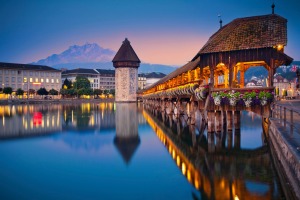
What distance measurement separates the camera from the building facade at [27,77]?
116250 mm

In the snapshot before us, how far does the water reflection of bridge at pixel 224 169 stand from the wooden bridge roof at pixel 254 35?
17.4 ft

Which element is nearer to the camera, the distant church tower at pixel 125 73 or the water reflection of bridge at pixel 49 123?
the water reflection of bridge at pixel 49 123

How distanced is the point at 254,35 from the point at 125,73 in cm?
7721

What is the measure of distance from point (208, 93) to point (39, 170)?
985cm

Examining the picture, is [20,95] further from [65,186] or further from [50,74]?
[65,186]

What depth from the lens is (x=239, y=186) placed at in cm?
941

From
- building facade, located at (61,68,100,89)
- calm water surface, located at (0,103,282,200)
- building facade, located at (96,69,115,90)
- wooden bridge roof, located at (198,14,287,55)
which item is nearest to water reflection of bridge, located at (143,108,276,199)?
calm water surface, located at (0,103,282,200)

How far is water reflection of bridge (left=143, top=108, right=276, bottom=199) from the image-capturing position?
895 cm

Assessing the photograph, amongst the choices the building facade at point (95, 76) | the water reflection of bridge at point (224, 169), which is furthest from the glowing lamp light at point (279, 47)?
the building facade at point (95, 76)

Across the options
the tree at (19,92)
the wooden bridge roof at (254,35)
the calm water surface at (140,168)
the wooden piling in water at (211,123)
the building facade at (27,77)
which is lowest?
the calm water surface at (140,168)

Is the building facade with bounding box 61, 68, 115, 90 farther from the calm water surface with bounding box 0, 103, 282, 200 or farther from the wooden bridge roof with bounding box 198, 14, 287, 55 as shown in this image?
the wooden bridge roof with bounding box 198, 14, 287, 55

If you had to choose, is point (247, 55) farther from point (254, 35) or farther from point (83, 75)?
point (83, 75)

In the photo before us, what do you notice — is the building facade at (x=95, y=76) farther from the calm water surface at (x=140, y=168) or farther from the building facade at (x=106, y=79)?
the calm water surface at (x=140, y=168)

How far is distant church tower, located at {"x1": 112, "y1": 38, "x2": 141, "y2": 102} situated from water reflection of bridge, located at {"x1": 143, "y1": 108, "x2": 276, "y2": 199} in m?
76.7
